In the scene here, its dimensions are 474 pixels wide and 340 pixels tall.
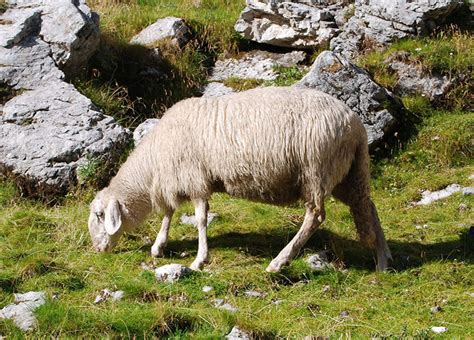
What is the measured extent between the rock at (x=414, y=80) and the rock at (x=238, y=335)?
25.5ft

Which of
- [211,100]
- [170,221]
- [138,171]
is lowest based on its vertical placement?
[170,221]

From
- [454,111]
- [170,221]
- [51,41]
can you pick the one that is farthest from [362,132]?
[51,41]

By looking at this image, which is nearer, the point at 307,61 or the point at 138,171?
the point at 138,171

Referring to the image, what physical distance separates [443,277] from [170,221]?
129 inches

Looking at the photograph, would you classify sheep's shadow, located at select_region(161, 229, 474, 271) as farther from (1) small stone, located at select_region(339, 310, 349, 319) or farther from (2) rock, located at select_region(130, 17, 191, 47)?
(2) rock, located at select_region(130, 17, 191, 47)

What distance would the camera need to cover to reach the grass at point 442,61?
12.9 metres

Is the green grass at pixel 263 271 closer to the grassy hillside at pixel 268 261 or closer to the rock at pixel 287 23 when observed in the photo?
the grassy hillside at pixel 268 261

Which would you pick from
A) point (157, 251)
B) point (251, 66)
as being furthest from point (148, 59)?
point (157, 251)

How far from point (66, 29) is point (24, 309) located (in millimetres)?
7239

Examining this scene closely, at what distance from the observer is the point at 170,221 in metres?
9.30

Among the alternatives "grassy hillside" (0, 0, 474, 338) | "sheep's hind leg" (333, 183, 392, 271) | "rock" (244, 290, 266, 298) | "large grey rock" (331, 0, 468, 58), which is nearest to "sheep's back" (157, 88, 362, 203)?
"sheep's hind leg" (333, 183, 392, 271)

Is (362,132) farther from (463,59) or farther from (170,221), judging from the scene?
(463,59)

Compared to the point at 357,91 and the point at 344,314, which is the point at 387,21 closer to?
the point at 357,91

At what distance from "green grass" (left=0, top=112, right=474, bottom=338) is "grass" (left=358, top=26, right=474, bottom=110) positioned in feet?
4.88
